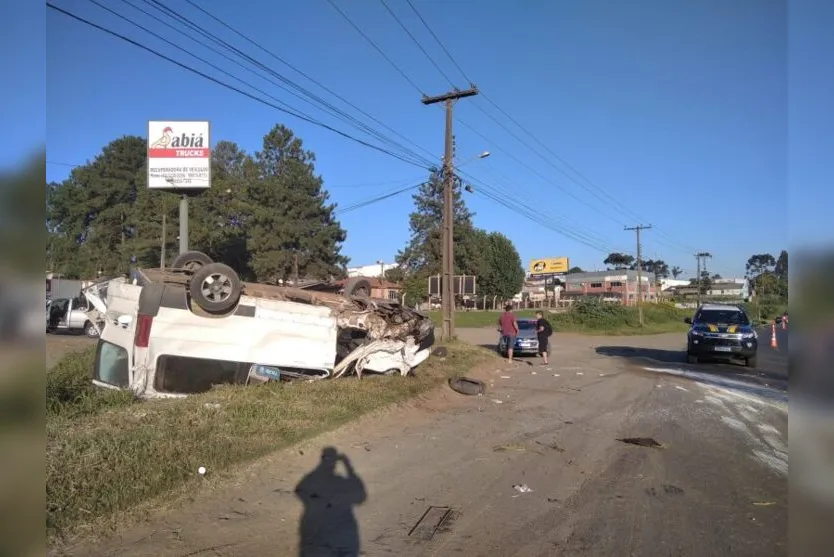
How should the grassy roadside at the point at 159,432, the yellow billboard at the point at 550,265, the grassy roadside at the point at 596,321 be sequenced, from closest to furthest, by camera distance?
the grassy roadside at the point at 159,432
the grassy roadside at the point at 596,321
the yellow billboard at the point at 550,265

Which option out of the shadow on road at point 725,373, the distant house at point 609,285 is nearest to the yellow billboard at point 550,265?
the distant house at point 609,285

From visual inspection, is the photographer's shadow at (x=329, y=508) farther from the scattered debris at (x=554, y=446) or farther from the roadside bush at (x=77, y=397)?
the roadside bush at (x=77, y=397)

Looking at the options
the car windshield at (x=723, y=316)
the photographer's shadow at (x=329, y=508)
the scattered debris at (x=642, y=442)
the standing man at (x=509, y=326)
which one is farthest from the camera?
the car windshield at (x=723, y=316)

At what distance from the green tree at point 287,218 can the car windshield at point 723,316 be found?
123ft

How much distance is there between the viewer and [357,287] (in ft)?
41.2

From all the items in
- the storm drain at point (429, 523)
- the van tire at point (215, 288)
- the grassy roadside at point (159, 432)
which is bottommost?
the storm drain at point (429, 523)

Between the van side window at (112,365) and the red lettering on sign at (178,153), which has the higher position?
the red lettering on sign at (178,153)

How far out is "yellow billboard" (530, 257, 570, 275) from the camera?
106 m

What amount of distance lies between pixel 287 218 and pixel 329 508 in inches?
1881

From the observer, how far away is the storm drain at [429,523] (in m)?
4.46

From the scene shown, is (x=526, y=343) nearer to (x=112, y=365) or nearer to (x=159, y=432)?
(x=112, y=365)
